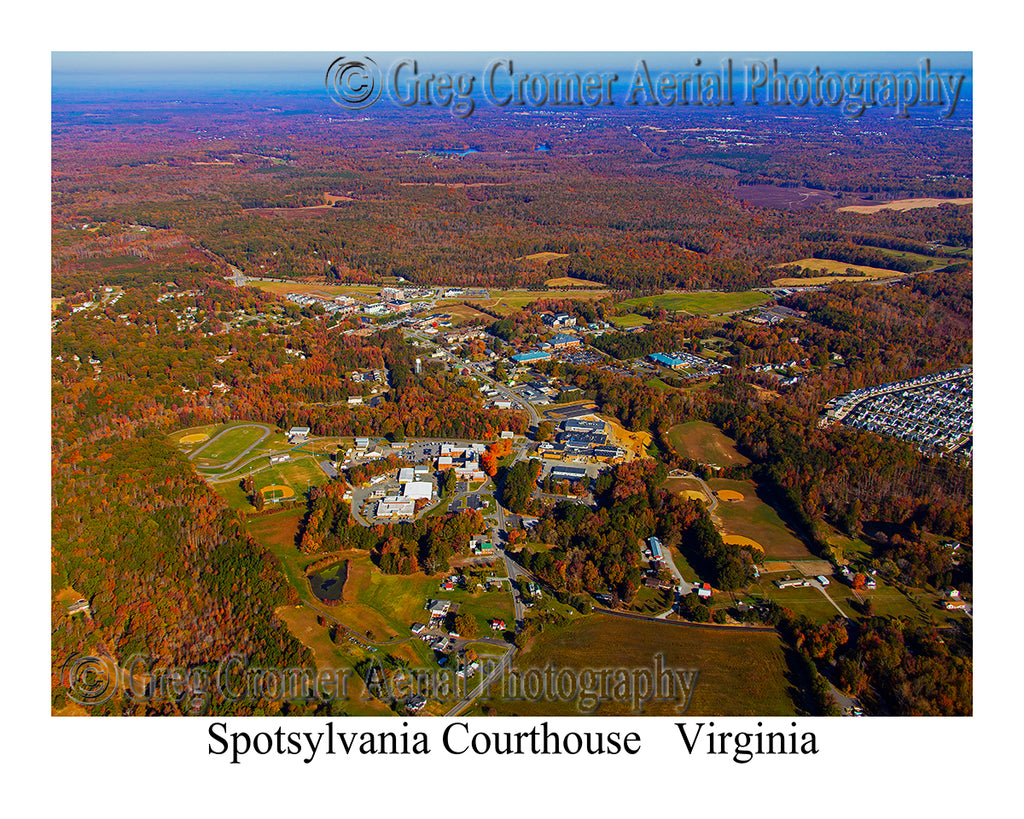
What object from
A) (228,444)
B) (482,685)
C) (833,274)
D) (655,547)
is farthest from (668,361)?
(482,685)

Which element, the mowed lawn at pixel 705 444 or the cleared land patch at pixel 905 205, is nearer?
the mowed lawn at pixel 705 444

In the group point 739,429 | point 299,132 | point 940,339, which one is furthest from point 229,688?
point 299,132

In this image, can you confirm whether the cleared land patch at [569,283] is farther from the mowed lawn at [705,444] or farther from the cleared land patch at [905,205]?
the cleared land patch at [905,205]

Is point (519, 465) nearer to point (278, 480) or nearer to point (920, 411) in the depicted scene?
point (278, 480)

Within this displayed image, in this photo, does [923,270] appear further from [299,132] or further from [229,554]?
[299,132]

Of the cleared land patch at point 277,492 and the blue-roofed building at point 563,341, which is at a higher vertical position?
the blue-roofed building at point 563,341

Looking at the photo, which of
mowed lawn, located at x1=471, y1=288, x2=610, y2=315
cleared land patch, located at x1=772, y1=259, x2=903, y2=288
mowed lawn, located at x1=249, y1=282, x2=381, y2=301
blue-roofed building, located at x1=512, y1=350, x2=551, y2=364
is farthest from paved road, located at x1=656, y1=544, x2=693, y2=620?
cleared land patch, located at x1=772, y1=259, x2=903, y2=288

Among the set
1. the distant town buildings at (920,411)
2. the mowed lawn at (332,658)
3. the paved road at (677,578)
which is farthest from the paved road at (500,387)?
the mowed lawn at (332,658)
